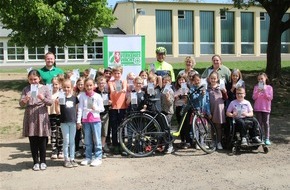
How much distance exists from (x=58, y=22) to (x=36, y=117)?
11.1 m

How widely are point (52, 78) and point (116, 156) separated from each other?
1.78 m

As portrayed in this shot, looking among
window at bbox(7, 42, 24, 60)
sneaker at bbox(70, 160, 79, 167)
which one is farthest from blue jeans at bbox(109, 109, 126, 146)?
window at bbox(7, 42, 24, 60)

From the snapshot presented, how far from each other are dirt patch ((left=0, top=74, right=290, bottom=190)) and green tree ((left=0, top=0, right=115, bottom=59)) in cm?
956

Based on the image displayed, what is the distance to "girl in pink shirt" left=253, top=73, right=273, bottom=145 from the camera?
7.91 m

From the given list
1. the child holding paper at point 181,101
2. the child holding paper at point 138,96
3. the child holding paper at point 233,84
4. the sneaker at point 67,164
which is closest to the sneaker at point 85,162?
the sneaker at point 67,164

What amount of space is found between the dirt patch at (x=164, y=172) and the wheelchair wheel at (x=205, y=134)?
0.16 meters

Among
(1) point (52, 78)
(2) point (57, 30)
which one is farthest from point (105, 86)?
(2) point (57, 30)

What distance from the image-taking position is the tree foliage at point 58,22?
1672 centimetres

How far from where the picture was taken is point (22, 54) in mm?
42281

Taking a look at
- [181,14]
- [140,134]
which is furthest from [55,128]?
[181,14]

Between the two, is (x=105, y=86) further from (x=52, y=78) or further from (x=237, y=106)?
(x=237, y=106)

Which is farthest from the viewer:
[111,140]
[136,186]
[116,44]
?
[116,44]

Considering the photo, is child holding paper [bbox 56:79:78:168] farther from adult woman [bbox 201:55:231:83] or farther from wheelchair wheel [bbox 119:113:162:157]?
Answer: adult woman [bbox 201:55:231:83]

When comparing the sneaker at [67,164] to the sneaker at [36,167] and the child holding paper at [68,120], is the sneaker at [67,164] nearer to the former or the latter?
the child holding paper at [68,120]
